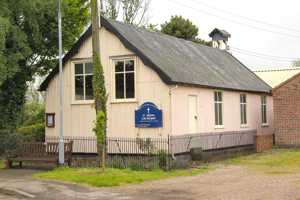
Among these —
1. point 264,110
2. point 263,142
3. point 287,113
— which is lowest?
point 263,142

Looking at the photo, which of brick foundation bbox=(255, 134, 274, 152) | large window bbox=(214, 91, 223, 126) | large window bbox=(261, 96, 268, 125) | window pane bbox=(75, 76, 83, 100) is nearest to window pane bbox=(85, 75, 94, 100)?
window pane bbox=(75, 76, 83, 100)

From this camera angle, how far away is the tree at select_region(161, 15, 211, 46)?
5375 centimetres

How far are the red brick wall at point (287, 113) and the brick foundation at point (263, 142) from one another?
523 millimetres

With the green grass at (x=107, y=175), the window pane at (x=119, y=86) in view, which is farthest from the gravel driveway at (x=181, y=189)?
the window pane at (x=119, y=86)

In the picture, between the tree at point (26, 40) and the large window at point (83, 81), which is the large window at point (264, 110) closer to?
the tree at point (26, 40)

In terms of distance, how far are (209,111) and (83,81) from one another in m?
6.04

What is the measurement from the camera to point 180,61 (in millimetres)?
27125

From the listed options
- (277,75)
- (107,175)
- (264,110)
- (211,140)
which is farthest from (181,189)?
(277,75)

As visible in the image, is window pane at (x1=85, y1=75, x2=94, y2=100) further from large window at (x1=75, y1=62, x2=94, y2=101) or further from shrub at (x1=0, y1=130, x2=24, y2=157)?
shrub at (x1=0, y1=130, x2=24, y2=157)

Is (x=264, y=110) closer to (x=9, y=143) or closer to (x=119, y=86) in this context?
(x=119, y=86)

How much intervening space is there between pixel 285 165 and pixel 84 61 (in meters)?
9.91

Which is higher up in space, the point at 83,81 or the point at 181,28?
the point at 181,28

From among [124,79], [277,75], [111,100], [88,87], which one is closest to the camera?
[124,79]

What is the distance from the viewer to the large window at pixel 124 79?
24.9 meters
